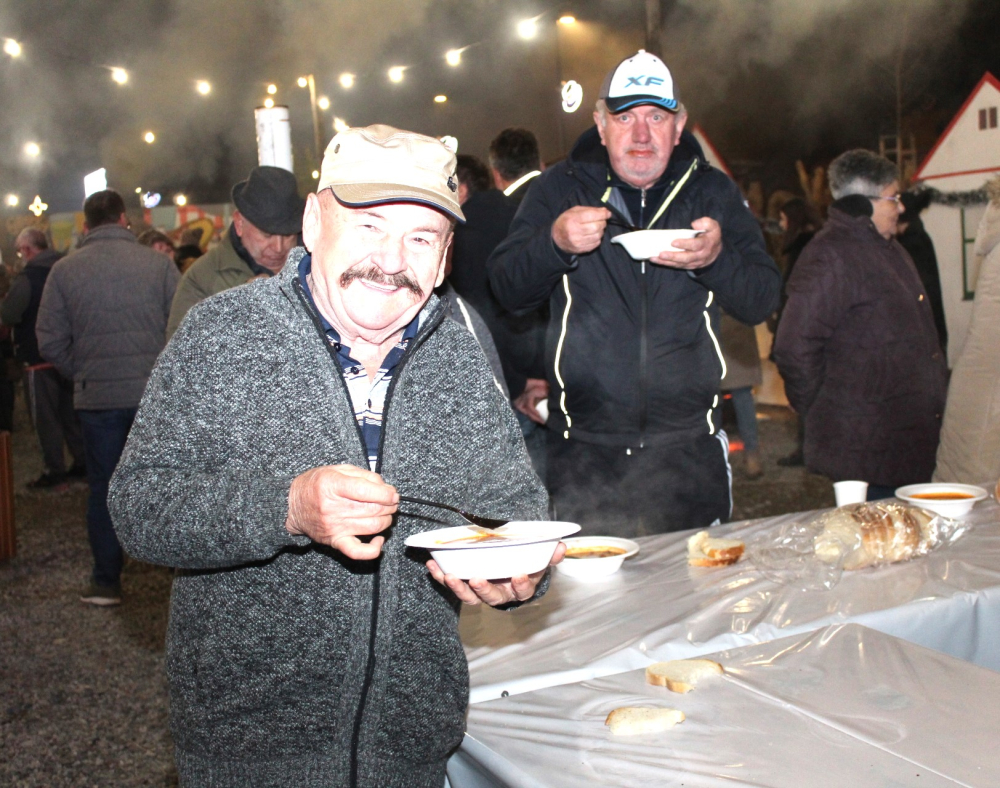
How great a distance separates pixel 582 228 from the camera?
8.39 feet

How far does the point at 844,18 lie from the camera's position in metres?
8.67

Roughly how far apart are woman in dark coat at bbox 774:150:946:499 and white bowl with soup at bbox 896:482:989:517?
756mm

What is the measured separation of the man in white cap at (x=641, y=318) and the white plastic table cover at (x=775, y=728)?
1.19 meters

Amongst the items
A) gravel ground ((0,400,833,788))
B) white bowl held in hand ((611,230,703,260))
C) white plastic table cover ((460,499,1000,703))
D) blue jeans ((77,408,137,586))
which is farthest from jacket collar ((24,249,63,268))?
white plastic table cover ((460,499,1000,703))

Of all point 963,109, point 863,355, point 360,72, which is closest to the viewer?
point 863,355

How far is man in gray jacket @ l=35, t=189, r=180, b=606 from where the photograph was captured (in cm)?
475

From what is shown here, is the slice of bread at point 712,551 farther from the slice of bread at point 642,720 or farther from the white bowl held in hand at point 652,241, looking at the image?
the slice of bread at point 642,720

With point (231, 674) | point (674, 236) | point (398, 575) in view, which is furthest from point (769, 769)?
point (674, 236)

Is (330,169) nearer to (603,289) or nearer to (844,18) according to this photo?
(603,289)

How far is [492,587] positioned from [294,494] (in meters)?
0.36

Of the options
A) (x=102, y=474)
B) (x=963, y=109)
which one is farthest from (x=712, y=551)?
(x=963, y=109)

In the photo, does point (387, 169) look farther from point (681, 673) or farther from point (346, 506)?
point (681, 673)

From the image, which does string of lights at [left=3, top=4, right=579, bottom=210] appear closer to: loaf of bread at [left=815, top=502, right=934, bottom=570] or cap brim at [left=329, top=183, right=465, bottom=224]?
loaf of bread at [left=815, top=502, right=934, bottom=570]

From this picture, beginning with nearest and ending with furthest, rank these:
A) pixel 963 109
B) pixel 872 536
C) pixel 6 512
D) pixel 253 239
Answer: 1. pixel 872 536
2. pixel 253 239
3. pixel 6 512
4. pixel 963 109
